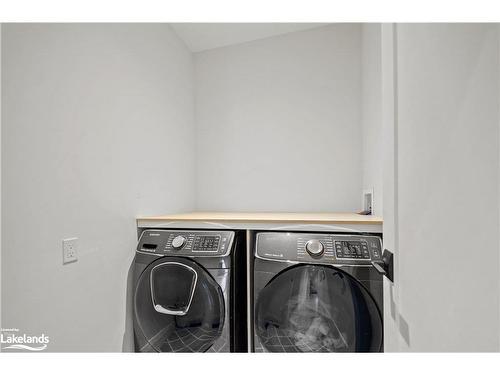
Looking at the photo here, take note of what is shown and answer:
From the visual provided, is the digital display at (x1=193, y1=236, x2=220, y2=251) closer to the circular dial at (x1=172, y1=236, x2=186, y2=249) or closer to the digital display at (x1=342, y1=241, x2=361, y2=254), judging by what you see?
the circular dial at (x1=172, y1=236, x2=186, y2=249)

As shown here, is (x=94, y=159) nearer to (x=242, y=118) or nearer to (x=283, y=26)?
(x=242, y=118)

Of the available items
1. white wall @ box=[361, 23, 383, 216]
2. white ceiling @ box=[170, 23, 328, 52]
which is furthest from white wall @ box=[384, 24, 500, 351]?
white ceiling @ box=[170, 23, 328, 52]

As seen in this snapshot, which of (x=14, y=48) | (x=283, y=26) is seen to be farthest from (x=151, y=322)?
(x=283, y=26)

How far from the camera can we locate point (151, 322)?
1.47 metres

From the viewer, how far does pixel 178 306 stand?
4.67 ft

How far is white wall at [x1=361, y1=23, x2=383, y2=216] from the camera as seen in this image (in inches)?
62.5

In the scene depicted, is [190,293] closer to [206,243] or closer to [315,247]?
[206,243]

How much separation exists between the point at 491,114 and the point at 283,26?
7.30 feet

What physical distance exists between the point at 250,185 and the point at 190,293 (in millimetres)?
1152

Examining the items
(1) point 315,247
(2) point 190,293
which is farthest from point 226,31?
(2) point 190,293

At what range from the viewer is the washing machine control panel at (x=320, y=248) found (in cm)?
128

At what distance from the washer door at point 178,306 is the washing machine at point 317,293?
24 cm

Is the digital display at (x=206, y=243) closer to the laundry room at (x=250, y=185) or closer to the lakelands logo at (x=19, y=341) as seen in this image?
the laundry room at (x=250, y=185)

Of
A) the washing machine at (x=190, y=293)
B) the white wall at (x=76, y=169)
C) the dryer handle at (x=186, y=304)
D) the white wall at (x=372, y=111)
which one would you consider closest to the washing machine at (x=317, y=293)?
the washing machine at (x=190, y=293)
